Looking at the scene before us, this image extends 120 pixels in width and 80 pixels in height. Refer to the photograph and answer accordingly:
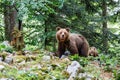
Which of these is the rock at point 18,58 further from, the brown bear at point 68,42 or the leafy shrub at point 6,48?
the brown bear at point 68,42

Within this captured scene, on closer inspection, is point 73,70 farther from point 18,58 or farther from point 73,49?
point 73,49

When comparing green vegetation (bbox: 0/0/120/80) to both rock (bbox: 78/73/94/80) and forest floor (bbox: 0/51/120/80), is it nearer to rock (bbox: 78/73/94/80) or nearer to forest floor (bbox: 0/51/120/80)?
forest floor (bbox: 0/51/120/80)

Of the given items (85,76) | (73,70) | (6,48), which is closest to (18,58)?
(6,48)

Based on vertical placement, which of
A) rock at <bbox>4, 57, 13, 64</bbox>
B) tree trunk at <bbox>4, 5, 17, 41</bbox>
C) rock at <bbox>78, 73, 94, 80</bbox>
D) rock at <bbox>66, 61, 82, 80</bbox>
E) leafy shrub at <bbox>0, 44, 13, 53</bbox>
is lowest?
rock at <bbox>78, 73, 94, 80</bbox>

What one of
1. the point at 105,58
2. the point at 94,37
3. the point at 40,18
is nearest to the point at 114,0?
the point at 94,37

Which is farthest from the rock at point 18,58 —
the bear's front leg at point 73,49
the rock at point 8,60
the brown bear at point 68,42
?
the bear's front leg at point 73,49

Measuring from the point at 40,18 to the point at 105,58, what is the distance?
11.6 ft

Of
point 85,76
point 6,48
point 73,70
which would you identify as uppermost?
point 6,48

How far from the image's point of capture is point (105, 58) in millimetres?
10383

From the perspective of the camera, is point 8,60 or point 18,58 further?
point 18,58

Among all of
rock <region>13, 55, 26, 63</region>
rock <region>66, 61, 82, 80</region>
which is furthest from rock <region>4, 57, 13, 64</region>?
rock <region>66, 61, 82, 80</region>

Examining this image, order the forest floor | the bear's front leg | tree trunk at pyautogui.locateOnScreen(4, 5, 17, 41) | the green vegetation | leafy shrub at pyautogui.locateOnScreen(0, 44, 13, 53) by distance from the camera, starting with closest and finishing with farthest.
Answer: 1. the forest floor
2. the green vegetation
3. leafy shrub at pyautogui.locateOnScreen(0, 44, 13, 53)
4. the bear's front leg
5. tree trunk at pyautogui.locateOnScreen(4, 5, 17, 41)

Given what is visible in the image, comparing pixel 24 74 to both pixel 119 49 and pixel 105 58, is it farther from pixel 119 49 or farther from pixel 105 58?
pixel 105 58

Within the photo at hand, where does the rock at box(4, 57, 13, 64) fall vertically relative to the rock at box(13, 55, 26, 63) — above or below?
above
